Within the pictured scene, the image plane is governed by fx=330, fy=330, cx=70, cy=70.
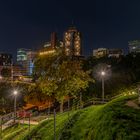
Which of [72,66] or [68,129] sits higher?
[72,66]

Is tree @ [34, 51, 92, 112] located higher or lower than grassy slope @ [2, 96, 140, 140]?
higher

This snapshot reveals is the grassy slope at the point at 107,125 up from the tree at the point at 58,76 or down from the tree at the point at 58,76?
down

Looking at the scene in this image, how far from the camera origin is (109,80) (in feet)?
233

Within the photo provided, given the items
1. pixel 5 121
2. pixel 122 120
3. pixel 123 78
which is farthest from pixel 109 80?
pixel 122 120

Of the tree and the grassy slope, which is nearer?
the grassy slope

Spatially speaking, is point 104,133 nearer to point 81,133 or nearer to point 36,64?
point 81,133

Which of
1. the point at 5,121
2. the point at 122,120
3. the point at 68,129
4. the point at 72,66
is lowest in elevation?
the point at 5,121

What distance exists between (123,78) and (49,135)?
49.7m

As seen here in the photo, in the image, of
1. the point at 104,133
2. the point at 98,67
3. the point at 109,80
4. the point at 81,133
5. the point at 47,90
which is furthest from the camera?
the point at 98,67

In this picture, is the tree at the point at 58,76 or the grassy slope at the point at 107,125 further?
the tree at the point at 58,76

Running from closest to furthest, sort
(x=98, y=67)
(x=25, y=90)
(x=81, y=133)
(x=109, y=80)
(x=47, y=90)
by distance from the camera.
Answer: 1. (x=81, y=133)
2. (x=47, y=90)
3. (x=109, y=80)
4. (x=98, y=67)
5. (x=25, y=90)

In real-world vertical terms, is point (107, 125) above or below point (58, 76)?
below

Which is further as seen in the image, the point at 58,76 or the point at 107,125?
the point at 58,76

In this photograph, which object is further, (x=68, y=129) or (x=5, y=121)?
(x=5, y=121)
